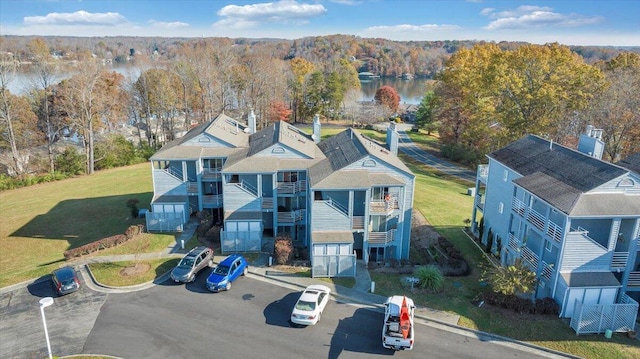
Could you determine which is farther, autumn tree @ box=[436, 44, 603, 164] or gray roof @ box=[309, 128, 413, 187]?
autumn tree @ box=[436, 44, 603, 164]

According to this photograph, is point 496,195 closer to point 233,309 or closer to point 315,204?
point 315,204

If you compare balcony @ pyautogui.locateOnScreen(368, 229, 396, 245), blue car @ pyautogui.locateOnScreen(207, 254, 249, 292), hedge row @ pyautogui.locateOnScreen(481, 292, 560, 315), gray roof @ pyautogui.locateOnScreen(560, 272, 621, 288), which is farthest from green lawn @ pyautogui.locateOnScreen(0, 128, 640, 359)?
blue car @ pyautogui.locateOnScreen(207, 254, 249, 292)

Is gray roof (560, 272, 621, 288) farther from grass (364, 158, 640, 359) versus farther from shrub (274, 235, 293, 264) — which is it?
shrub (274, 235, 293, 264)

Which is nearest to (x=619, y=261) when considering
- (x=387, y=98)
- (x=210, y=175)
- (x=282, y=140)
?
(x=282, y=140)

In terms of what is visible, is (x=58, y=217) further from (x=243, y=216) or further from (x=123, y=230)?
(x=243, y=216)

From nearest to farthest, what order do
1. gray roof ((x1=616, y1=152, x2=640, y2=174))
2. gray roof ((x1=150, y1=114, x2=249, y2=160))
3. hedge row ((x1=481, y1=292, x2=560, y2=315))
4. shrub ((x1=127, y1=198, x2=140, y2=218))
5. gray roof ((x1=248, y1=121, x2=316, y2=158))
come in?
hedge row ((x1=481, y1=292, x2=560, y2=315)) → gray roof ((x1=616, y1=152, x2=640, y2=174)) → gray roof ((x1=248, y1=121, x2=316, y2=158)) → gray roof ((x1=150, y1=114, x2=249, y2=160)) → shrub ((x1=127, y1=198, x2=140, y2=218))

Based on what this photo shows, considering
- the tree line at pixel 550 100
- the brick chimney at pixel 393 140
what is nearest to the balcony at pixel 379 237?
the brick chimney at pixel 393 140

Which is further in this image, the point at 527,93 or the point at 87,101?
the point at 87,101

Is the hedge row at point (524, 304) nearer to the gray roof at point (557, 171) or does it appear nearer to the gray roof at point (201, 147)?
the gray roof at point (557, 171)
